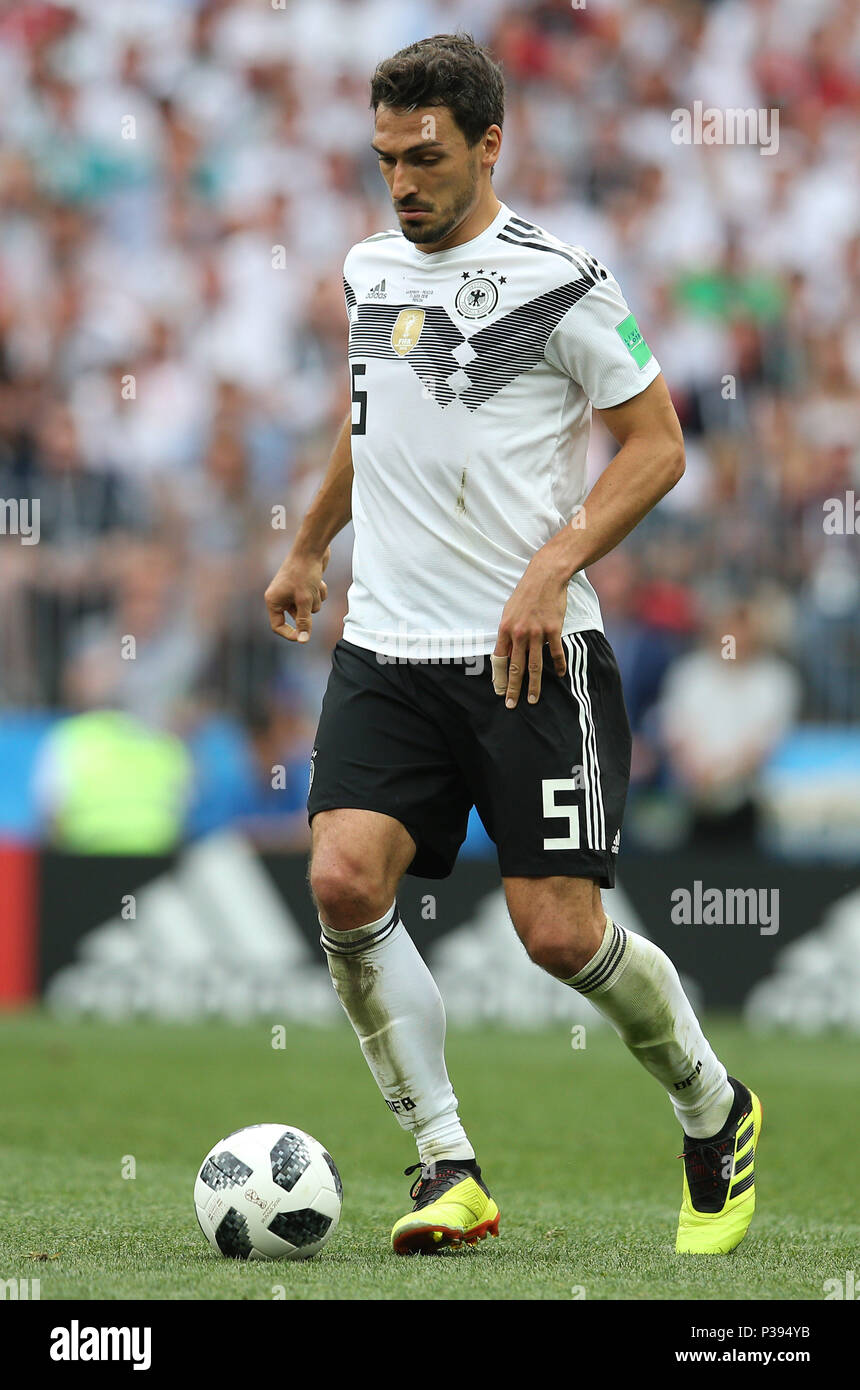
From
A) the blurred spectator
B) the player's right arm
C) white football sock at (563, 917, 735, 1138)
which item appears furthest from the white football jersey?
the blurred spectator

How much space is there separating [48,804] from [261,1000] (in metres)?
A: 1.62

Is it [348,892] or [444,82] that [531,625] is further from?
[444,82]

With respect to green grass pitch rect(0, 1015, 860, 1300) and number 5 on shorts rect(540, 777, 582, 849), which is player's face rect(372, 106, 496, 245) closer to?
number 5 on shorts rect(540, 777, 582, 849)

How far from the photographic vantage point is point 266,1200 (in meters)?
4.32

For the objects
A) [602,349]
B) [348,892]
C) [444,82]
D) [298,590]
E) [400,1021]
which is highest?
[444,82]

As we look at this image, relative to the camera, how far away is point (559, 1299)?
3.74 m

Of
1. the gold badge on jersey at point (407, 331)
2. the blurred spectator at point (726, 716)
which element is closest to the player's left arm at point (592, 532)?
the gold badge on jersey at point (407, 331)

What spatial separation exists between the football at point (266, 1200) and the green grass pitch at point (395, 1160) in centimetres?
7

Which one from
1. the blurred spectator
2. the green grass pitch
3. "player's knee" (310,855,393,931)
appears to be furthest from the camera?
the blurred spectator

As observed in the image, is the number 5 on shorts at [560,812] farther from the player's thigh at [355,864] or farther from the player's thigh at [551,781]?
the player's thigh at [355,864]

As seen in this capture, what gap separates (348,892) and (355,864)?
64 mm

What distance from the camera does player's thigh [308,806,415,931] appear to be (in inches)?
173

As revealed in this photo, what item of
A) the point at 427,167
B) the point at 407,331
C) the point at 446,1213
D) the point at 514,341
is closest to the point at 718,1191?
the point at 446,1213

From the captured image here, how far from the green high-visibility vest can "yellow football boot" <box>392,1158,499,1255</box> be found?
238 inches
